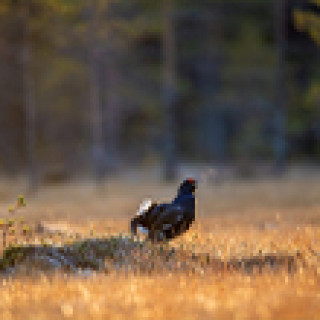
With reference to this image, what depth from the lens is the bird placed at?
1188cm

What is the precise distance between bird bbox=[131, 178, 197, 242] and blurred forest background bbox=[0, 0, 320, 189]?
17.8 meters

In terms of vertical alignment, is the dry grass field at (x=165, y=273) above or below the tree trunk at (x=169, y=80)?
below

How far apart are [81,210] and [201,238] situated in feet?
36.6

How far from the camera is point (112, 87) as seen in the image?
3572 cm

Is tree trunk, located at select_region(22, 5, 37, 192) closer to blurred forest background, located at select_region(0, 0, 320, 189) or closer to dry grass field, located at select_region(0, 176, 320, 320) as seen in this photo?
blurred forest background, located at select_region(0, 0, 320, 189)

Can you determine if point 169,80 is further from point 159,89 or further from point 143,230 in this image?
point 143,230

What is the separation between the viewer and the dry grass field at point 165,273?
809 centimetres

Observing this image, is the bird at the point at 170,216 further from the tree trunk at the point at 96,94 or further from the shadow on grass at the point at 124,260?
the tree trunk at the point at 96,94

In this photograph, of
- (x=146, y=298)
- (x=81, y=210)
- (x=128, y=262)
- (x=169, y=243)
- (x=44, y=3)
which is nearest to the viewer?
(x=146, y=298)

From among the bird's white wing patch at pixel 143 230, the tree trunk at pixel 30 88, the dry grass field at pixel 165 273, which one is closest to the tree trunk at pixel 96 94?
the tree trunk at pixel 30 88

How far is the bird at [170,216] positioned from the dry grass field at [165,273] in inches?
11.2

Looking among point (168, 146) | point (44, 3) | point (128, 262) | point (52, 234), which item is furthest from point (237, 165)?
point (128, 262)

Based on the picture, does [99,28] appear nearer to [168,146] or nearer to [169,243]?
[168,146]

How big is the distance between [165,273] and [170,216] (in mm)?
1729
